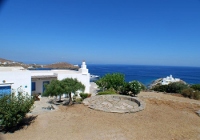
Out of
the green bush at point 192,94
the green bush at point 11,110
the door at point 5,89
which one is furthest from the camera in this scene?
the green bush at point 192,94

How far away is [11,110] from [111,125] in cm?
479

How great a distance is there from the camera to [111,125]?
800 centimetres

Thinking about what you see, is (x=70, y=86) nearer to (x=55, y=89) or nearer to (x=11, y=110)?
(x=55, y=89)

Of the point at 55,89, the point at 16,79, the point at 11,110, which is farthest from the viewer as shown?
the point at 16,79

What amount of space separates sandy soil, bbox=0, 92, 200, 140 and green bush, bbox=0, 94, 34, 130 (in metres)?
0.58

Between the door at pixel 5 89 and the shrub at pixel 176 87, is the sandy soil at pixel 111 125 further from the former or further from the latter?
the shrub at pixel 176 87

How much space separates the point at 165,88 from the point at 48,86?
14694 millimetres

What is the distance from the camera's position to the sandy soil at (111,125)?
6.82 metres

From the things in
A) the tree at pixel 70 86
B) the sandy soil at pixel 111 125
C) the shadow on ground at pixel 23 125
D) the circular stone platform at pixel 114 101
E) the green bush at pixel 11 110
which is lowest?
the shadow on ground at pixel 23 125

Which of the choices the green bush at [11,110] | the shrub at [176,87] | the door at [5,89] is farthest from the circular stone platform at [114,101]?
the shrub at [176,87]

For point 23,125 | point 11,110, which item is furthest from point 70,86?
point 11,110

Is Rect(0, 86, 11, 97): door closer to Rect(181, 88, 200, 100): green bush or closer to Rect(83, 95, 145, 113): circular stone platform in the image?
Rect(83, 95, 145, 113): circular stone platform

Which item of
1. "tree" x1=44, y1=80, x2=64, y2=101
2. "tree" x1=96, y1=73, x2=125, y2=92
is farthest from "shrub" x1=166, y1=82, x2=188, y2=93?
"tree" x1=44, y1=80, x2=64, y2=101

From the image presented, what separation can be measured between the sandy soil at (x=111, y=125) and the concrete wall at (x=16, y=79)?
3.84 m
